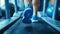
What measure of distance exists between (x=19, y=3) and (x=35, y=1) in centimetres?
154

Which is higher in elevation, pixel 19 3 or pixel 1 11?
pixel 19 3

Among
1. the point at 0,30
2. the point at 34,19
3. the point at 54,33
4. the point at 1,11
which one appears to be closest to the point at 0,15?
the point at 1,11

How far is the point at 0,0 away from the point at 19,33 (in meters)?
2.20

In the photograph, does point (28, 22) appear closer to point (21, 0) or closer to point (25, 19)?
point (25, 19)

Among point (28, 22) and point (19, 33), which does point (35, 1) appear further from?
point (19, 33)

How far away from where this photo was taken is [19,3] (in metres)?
2.91

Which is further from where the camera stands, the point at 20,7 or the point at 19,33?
the point at 20,7

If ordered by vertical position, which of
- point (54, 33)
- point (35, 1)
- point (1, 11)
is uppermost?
point (35, 1)

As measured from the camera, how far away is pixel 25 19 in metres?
1.33

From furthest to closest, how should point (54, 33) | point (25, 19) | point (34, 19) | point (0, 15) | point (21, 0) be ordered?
point (21, 0), point (0, 15), point (34, 19), point (25, 19), point (54, 33)

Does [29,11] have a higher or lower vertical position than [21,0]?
lower

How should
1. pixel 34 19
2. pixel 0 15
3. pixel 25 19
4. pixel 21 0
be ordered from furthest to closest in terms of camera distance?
pixel 21 0 → pixel 0 15 → pixel 34 19 → pixel 25 19

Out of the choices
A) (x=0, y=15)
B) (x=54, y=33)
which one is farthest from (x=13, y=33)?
(x=0, y=15)

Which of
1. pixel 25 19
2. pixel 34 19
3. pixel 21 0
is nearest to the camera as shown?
pixel 25 19
